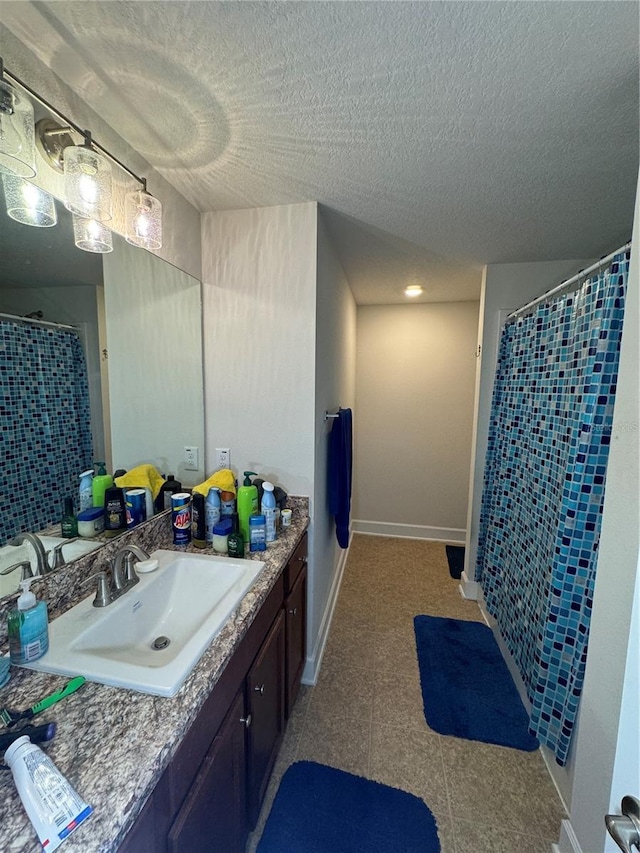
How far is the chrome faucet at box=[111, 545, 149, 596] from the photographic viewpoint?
1058 mm

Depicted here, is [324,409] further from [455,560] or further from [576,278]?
[455,560]

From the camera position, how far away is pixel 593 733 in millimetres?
886

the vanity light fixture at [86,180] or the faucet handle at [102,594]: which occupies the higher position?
the vanity light fixture at [86,180]

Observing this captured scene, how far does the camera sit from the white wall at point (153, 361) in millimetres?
1317

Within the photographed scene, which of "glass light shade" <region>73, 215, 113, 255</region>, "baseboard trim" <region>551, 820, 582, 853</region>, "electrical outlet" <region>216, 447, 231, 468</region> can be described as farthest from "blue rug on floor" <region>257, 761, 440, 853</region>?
"glass light shade" <region>73, 215, 113, 255</region>

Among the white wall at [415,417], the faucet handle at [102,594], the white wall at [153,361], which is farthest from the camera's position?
the white wall at [415,417]

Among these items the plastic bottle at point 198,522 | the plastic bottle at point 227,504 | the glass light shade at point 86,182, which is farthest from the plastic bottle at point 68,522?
the glass light shade at point 86,182

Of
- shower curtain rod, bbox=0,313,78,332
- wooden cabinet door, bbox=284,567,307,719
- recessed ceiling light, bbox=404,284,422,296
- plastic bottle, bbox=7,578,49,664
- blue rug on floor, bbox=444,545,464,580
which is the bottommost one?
blue rug on floor, bbox=444,545,464,580

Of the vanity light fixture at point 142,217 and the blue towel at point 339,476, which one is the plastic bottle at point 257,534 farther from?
the vanity light fixture at point 142,217

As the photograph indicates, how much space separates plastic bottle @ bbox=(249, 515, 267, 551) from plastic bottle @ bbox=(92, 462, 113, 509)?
1.81 feet

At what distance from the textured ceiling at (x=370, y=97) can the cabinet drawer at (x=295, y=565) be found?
1598 mm

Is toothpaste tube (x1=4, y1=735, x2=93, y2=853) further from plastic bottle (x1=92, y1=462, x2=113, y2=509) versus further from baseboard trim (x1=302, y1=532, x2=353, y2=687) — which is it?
baseboard trim (x1=302, y1=532, x2=353, y2=687)

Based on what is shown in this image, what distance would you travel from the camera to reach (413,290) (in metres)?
2.89

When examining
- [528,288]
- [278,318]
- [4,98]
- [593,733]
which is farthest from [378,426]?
[4,98]
